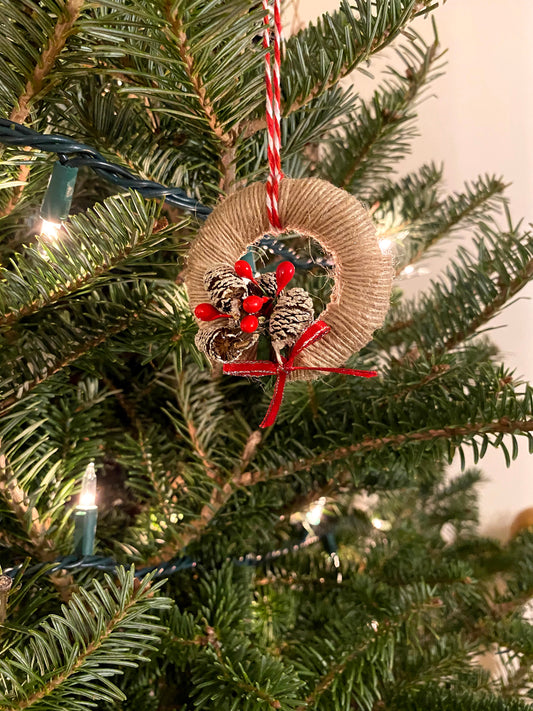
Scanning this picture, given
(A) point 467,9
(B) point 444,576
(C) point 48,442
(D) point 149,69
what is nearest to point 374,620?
(B) point 444,576

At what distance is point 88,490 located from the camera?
0.31 meters

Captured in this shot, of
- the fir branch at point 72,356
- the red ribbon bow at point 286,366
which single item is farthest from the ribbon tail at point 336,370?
the fir branch at point 72,356

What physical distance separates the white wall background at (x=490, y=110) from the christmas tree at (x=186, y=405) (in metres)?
0.36

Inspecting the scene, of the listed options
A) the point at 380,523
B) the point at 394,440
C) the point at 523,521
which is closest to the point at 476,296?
the point at 394,440

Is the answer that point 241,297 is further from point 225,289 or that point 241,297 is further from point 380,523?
point 380,523

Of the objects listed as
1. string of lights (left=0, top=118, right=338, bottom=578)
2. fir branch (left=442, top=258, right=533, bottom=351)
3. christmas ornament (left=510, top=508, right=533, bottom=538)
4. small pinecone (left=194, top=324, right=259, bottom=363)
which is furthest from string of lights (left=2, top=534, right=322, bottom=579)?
christmas ornament (left=510, top=508, right=533, bottom=538)

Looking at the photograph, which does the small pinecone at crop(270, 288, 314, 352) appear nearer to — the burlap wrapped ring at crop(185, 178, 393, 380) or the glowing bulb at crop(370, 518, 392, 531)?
the burlap wrapped ring at crop(185, 178, 393, 380)

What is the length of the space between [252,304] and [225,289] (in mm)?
Answer: 13

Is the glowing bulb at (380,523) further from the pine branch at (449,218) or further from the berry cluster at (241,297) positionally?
the berry cluster at (241,297)

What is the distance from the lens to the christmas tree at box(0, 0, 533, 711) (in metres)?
0.24

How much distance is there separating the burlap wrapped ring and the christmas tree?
0.07ft

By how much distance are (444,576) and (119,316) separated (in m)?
0.32

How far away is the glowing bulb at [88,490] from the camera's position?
0.31 metres

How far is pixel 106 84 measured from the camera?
1.07 ft
